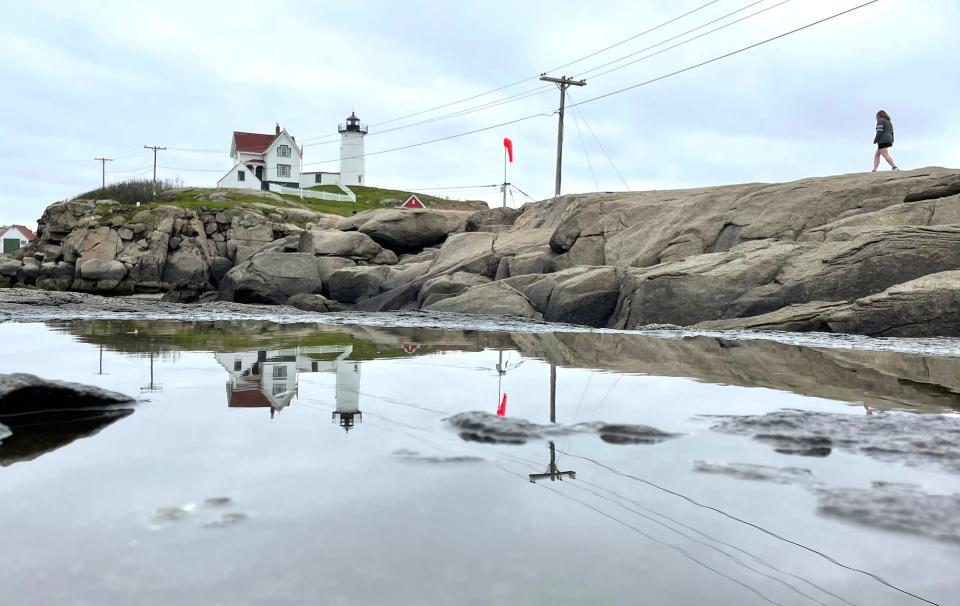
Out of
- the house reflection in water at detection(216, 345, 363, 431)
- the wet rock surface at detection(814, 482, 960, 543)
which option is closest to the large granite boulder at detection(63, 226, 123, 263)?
the house reflection in water at detection(216, 345, 363, 431)

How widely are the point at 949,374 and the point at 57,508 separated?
24.7 ft

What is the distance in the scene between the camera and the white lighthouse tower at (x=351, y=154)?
285ft

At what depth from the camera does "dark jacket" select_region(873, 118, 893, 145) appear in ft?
58.2

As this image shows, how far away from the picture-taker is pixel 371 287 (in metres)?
25.3

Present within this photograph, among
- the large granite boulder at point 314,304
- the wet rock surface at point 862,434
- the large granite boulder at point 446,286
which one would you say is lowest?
the wet rock surface at point 862,434

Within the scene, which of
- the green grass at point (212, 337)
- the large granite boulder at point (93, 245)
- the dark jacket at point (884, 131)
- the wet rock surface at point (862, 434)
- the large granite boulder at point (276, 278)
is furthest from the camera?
the large granite boulder at point (93, 245)

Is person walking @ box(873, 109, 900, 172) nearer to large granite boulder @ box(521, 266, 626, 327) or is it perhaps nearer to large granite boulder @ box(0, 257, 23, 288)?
large granite boulder @ box(521, 266, 626, 327)

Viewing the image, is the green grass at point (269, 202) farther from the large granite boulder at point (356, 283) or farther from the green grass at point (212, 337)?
the green grass at point (212, 337)

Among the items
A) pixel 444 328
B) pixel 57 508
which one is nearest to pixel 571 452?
pixel 57 508

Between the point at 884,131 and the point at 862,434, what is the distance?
15696mm

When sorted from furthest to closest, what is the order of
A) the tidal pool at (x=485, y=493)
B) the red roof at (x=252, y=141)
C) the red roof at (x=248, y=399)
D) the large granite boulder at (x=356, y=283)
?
the red roof at (x=252, y=141), the large granite boulder at (x=356, y=283), the red roof at (x=248, y=399), the tidal pool at (x=485, y=493)

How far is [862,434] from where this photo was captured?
450cm

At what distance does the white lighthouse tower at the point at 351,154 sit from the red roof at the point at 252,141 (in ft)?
29.1

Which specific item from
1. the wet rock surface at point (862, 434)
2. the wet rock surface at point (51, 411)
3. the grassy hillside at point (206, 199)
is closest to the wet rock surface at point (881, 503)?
the wet rock surface at point (862, 434)
